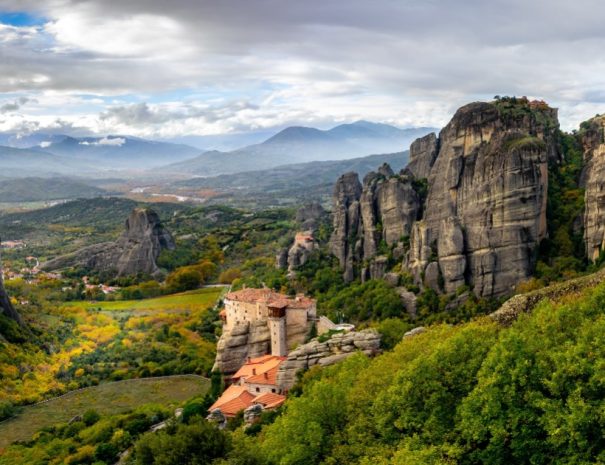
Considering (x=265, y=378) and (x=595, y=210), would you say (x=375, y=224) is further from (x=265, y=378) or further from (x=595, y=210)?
(x=265, y=378)

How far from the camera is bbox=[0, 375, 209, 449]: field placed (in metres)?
52.5

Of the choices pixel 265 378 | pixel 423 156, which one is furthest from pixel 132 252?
pixel 265 378

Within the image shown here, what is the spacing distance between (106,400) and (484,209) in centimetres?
3852

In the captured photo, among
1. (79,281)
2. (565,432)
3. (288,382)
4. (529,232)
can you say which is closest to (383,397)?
(565,432)

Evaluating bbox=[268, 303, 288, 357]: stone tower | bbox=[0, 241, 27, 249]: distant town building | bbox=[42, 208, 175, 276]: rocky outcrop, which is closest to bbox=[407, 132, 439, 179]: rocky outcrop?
bbox=[268, 303, 288, 357]: stone tower

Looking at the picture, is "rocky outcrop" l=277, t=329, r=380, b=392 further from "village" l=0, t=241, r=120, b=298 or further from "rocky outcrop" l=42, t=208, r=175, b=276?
"rocky outcrop" l=42, t=208, r=175, b=276

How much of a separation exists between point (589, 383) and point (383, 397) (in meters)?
8.67

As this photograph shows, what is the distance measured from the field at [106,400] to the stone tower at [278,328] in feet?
29.9

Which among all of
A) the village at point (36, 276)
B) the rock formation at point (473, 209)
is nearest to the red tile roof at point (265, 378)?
the rock formation at point (473, 209)

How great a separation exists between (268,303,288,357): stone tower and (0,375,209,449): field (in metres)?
9.11

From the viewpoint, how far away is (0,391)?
57281 mm

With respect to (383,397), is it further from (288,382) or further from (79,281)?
(79,281)

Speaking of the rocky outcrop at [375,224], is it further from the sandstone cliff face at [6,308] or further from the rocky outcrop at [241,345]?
the sandstone cliff face at [6,308]

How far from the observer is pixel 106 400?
57500 millimetres
